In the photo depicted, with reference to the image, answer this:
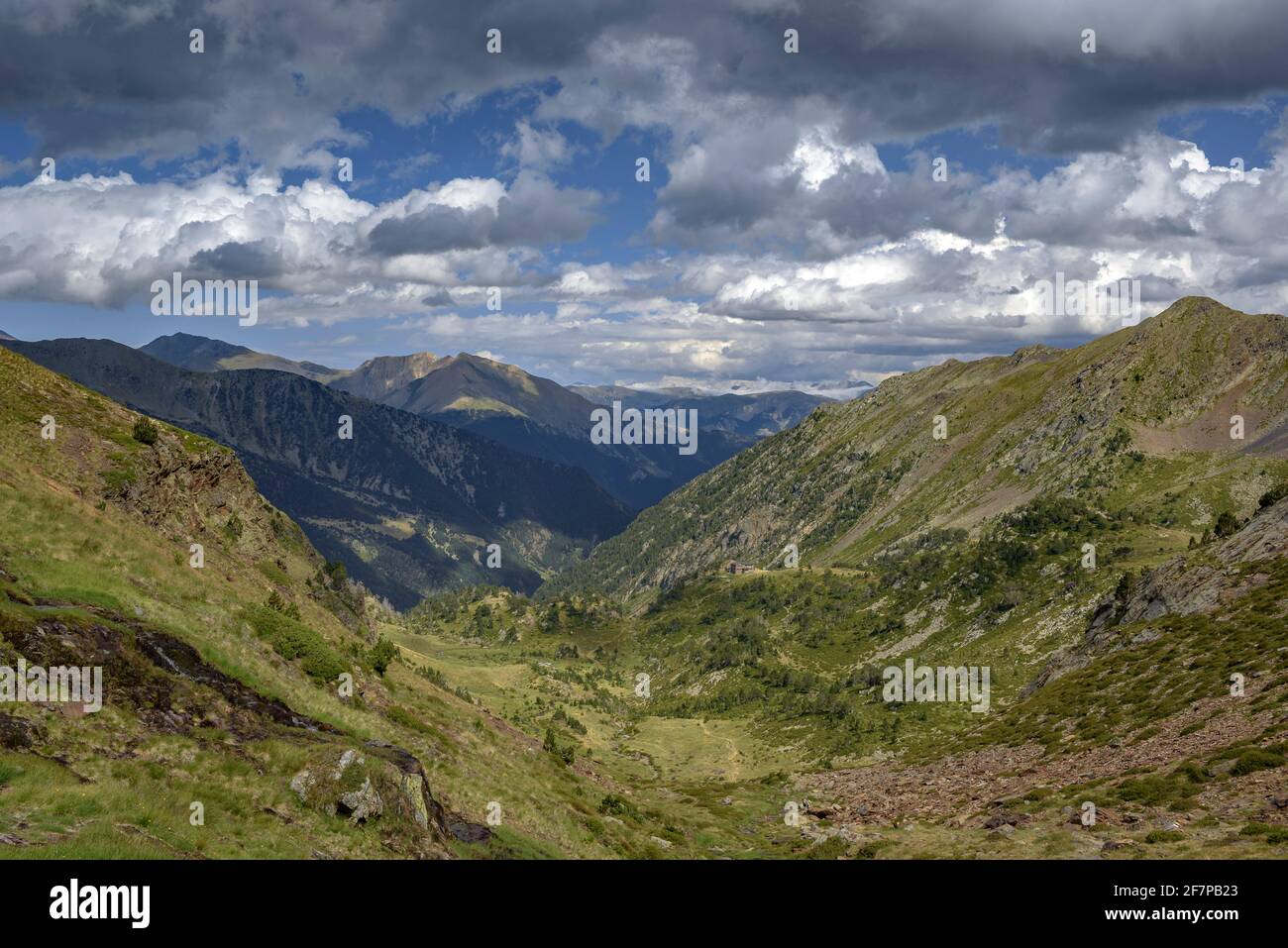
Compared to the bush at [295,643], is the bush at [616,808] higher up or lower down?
lower down

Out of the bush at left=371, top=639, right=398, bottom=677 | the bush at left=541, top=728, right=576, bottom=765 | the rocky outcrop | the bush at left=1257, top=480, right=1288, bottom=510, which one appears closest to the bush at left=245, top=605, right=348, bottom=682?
the bush at left=371, top=639, right=398, bottom=677

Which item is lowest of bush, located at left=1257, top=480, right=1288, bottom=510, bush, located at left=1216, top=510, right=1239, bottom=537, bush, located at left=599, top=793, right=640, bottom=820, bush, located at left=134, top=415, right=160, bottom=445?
bush, located at left=599, top=793, right=640, bottom=820

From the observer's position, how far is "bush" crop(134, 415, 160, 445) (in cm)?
6519

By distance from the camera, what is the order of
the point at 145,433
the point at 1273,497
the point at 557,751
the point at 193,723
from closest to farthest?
the point at 193,723, the point at 145,433, the point at 557,751, the point at 1273,497

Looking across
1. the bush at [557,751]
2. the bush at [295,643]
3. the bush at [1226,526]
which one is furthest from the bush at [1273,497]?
the bush at [295,643]

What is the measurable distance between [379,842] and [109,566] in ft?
71.7

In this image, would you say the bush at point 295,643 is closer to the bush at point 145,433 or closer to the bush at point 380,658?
the bush at point 380,658

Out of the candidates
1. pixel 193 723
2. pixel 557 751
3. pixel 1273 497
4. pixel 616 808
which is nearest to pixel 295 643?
pixel 193 723

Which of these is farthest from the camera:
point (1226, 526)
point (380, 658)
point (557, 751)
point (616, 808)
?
point (1226, 526)

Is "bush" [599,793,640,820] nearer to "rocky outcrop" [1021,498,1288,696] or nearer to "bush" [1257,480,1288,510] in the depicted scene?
"rocky outcrop" [1021,498,1288,696]

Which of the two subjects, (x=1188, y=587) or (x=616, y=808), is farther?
(x=1188, y=587)

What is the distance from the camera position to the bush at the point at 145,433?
65.2m

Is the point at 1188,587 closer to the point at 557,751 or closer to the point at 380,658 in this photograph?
the point at 557,751

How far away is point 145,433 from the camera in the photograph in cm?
6588
